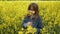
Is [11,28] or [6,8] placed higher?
[6,8]

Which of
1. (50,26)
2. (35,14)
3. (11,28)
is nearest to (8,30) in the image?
(11,28)

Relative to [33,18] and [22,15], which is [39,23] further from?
[22,15]

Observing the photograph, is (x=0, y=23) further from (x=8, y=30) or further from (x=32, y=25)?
(x=32, y=25)

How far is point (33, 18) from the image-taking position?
1.22 metres

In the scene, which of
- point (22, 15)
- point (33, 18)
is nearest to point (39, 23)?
point (33, 18)

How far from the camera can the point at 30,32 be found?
1.18 meters

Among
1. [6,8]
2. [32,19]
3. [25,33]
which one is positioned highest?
[6,8]

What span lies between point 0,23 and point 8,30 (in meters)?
0.10

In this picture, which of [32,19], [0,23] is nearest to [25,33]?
[32,19]

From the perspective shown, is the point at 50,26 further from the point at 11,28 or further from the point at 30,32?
the point at 11,28

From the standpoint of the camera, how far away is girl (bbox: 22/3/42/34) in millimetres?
1203

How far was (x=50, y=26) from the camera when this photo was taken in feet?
3.96

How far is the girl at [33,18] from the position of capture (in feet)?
3.95

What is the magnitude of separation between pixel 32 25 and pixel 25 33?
0.10 m
